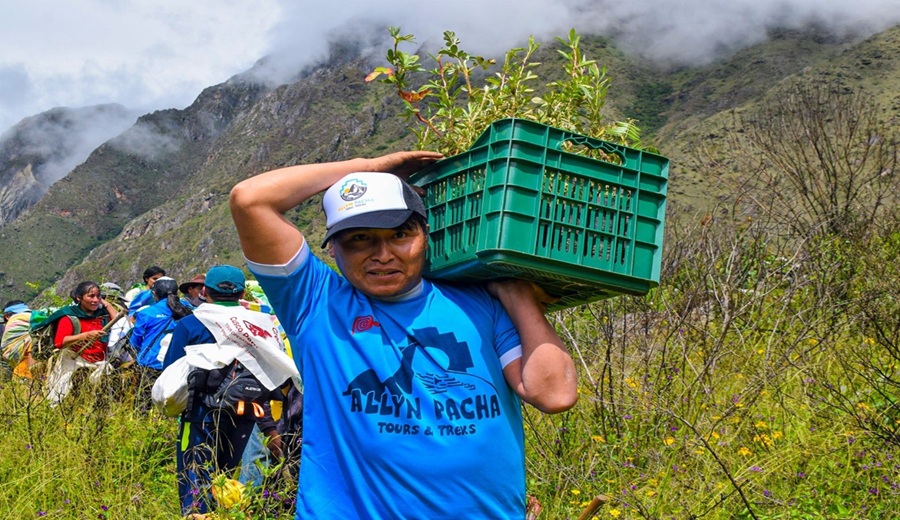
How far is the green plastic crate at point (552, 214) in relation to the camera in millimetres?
2135

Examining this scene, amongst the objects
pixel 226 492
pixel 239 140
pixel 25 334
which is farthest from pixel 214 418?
pixel 239 140

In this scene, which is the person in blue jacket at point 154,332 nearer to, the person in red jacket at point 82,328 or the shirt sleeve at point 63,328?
the person in red jacket at point 82,328

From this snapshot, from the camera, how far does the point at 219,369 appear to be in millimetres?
4762

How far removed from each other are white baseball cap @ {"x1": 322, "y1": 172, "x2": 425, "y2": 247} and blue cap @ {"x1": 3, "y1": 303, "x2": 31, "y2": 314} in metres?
7.92

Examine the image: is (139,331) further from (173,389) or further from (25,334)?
(173,389)

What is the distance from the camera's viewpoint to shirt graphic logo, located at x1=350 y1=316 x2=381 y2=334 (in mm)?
2205

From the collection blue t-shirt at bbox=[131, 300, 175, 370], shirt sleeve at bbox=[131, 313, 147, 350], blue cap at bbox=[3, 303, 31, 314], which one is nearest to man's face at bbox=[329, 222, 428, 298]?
blue t-shirt at bbox=[131, 300, 175, 370]

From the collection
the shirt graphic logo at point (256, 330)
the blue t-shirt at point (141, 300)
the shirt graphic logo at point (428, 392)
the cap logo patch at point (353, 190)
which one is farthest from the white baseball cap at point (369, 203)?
the blue t-shirt at point (141, 300)

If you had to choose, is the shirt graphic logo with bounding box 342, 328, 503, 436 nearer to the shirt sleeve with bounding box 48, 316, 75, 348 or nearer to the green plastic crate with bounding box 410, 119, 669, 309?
the green plastic crate with bounding box 410, 119, 669, 309

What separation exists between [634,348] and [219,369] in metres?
2.58

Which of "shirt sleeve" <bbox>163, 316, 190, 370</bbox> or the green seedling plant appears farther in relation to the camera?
"shirt sleeve" <bbox>163, 316, 190, 370</bbox>

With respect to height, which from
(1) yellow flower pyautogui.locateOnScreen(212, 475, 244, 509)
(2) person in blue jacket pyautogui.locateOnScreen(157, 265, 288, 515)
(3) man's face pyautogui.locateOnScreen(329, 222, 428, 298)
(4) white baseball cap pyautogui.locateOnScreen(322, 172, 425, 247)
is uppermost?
(4) white baseball cap pyautogui.locateOnScreen(322, 172, 425, 247)

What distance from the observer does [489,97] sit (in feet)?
8.69

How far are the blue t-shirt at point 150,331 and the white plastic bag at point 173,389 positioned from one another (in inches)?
86.2
